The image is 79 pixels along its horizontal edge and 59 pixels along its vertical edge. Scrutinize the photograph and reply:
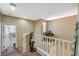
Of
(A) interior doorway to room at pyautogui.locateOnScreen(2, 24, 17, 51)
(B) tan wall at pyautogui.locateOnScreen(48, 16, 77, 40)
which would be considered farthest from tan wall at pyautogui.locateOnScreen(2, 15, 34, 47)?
(B) tan wall at pyautogui.locateOnScreen(48, 16, 77, 40)

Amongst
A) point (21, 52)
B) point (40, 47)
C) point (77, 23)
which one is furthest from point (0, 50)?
point (77, 23)

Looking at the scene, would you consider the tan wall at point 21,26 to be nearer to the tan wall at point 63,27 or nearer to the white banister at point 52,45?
the white banister at point 52,45

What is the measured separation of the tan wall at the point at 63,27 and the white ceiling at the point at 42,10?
0.08 meters

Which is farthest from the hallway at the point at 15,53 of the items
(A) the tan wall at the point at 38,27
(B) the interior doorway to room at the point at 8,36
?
(A) the tan wall at the point at 38,27

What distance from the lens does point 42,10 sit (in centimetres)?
147

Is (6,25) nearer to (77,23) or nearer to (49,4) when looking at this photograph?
(49,4)

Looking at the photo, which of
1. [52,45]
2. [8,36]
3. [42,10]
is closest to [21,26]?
[8,36]

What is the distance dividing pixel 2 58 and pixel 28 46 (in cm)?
47

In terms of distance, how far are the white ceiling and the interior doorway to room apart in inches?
9.3

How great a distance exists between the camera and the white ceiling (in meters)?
1.41

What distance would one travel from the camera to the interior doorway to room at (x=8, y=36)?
4.91 ft

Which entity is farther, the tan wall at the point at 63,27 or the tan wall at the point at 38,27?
the tan wall at the point at 38,27

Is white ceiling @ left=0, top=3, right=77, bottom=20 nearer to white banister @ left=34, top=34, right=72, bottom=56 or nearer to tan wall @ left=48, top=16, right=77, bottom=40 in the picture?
tan wall @ left=48, top=16, right=77, bottom=40

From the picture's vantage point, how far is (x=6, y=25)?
1493 mm
